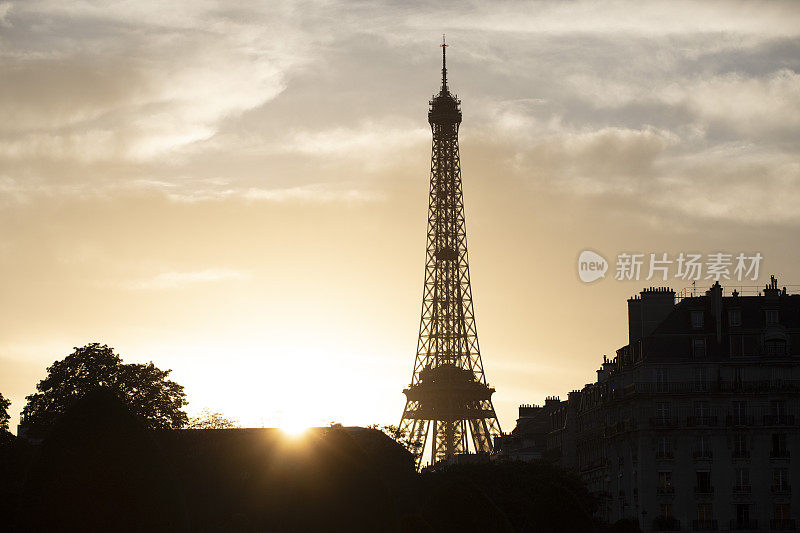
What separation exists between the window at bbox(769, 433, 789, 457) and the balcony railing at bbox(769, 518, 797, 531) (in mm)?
4627

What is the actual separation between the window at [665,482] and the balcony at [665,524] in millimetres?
2382

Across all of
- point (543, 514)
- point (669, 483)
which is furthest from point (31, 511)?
point (669, 483)

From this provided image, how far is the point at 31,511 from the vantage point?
42000 mm

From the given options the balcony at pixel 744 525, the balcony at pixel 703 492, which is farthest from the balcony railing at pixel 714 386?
the balcony at pixel 744 525

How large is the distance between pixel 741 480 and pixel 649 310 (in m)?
13.6

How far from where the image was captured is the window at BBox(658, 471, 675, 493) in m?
98.4

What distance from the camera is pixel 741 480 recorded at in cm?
9819

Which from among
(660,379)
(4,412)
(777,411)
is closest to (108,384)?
(4,412)

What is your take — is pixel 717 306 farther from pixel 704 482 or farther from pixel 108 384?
pixel 108 384

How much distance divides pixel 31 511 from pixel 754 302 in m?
70.7

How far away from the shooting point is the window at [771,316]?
101938mm

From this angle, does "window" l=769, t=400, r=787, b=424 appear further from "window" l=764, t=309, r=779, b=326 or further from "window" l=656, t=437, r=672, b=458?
"window" l=656, t=437, r=672, b=458

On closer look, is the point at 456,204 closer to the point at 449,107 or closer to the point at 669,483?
the point at 449,107

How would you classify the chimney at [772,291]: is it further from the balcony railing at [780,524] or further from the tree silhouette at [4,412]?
the tree silhouette at [4,412]
